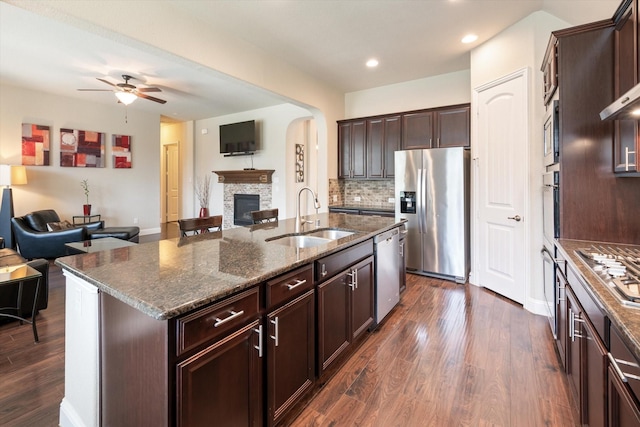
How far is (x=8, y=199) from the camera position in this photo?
5.14 m

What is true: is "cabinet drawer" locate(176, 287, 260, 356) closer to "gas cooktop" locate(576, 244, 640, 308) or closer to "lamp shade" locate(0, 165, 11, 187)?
"gas cooktop" locate(576, 244, 640, 308)

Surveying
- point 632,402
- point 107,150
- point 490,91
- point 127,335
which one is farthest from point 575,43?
point 107,150

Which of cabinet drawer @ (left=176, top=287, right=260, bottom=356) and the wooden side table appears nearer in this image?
cabinet drawer @ (left=176, top=287, right=260, bottom=356)

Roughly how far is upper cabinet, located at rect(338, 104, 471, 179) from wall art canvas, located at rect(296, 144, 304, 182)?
1.64 meters

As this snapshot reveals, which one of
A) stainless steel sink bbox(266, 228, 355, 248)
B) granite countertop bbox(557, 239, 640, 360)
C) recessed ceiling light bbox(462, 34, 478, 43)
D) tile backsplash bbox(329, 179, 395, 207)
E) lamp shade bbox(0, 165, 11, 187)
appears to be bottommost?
granite countertop bbox(557, 239, 640, 360)

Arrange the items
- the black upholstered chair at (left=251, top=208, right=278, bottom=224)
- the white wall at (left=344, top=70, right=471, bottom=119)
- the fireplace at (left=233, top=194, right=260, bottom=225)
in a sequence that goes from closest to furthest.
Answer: the black upholstered chair at (left=251, top=208, right=278, bottom=224)
the white wall at (left=344, top=70, right=471, bottom=119)
the fireplace at (left=233, top=194, right=260, bottom=225)

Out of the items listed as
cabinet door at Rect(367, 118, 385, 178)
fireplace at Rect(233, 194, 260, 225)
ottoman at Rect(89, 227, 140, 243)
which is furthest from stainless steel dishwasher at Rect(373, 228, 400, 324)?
fireplace at Rect(233, 194, 260, 225)

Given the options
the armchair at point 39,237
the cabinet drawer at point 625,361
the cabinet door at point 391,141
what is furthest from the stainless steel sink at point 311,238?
the armchair at point 39,237

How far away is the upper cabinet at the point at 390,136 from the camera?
4453 mm

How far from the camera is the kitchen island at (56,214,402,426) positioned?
1.11 m

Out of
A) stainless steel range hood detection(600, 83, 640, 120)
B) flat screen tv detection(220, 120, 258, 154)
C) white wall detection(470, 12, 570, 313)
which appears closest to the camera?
stainless steel range hood detection(600, 83, 640, 120)

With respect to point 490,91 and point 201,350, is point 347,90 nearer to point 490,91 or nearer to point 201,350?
point 490,91

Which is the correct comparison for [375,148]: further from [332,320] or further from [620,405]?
[620,405]

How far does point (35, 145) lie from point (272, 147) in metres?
4.36
